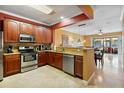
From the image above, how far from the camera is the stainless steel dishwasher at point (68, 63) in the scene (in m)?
3.56

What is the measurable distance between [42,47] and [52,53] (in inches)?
35.8

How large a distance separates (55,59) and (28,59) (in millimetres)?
1276

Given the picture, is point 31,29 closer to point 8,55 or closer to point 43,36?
point 43,36

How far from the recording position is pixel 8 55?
348cm

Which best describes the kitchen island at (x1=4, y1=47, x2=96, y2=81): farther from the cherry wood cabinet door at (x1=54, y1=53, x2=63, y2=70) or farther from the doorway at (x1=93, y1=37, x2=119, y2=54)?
the doorway at (x1=93, y1=37, x2=119, y2=54)

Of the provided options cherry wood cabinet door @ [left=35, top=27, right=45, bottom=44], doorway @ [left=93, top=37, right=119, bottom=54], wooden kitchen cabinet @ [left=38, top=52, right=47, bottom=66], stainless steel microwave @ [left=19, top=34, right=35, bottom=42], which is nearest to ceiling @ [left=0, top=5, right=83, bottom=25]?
Answer: stainless steel microwave @ [left=19, top=34, right=35, bottom=42]

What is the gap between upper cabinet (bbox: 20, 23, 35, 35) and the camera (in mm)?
4231

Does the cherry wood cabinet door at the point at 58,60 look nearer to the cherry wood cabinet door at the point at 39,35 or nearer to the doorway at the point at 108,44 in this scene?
the cherry wood cabinet door at the point at 39,35

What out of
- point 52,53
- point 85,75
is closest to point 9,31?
point 52,53

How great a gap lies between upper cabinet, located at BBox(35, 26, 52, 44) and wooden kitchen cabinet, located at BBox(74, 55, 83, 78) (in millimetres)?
2499

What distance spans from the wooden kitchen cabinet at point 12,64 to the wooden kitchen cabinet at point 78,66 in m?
2.29

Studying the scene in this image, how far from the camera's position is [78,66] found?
331 cm

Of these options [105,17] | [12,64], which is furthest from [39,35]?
[105,17]
